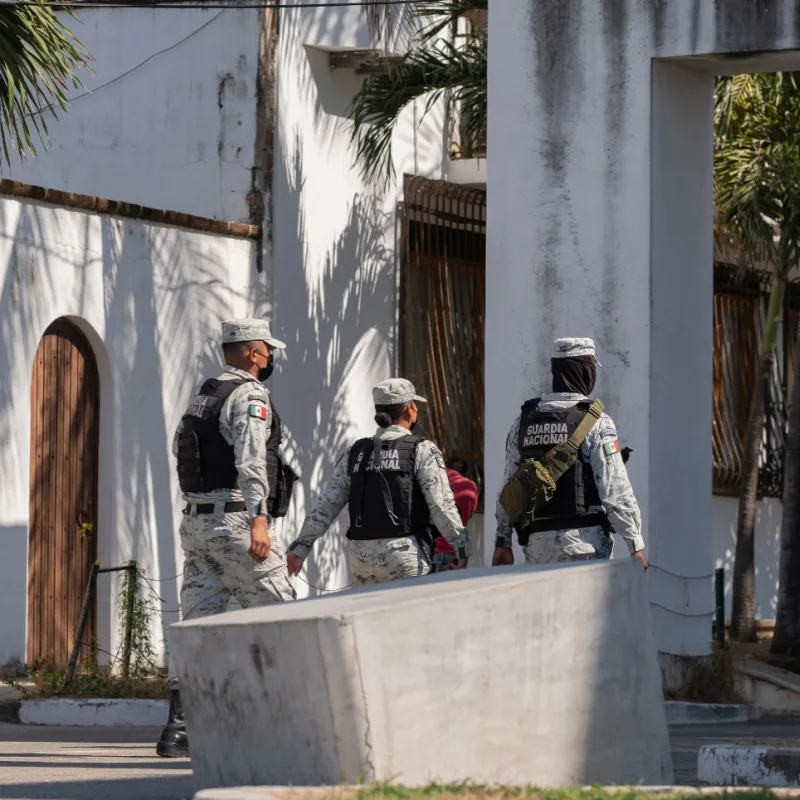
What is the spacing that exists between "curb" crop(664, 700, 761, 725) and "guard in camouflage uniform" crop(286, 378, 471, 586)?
8.76 ft

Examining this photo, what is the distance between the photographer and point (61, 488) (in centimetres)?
1313

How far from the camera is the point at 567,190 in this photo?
1234 centimetres

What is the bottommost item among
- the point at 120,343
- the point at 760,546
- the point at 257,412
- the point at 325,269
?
the point at 760,546

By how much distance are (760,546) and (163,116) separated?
8336 mm

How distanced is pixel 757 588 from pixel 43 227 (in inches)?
388

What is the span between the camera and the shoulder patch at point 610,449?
8.89m

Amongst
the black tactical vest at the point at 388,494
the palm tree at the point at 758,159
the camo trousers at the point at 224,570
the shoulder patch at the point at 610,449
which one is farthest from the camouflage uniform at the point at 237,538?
the palm tree at the point at 758,159

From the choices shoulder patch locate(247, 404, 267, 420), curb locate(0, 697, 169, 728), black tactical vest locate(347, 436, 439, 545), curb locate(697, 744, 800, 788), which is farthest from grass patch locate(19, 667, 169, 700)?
curb locate(697, 744, 800, 788)

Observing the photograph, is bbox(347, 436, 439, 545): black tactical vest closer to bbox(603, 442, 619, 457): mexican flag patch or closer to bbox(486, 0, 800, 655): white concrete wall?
Answer: bbox(603, 442, 619, 457): mexican flag patch

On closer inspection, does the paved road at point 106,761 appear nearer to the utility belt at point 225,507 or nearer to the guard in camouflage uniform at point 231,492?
the guard in camouflage uniform at point 231,492

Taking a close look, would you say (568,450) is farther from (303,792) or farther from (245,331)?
(303,792)

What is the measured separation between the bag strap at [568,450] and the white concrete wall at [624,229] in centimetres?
320

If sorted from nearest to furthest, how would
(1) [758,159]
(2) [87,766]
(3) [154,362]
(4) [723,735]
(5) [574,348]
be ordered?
(2) [87,766] → (5) [574,348] → (4) [723,735] → (3) [154,362] → (1) [758,159]

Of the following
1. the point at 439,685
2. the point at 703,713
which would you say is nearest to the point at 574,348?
the point at 439,685
